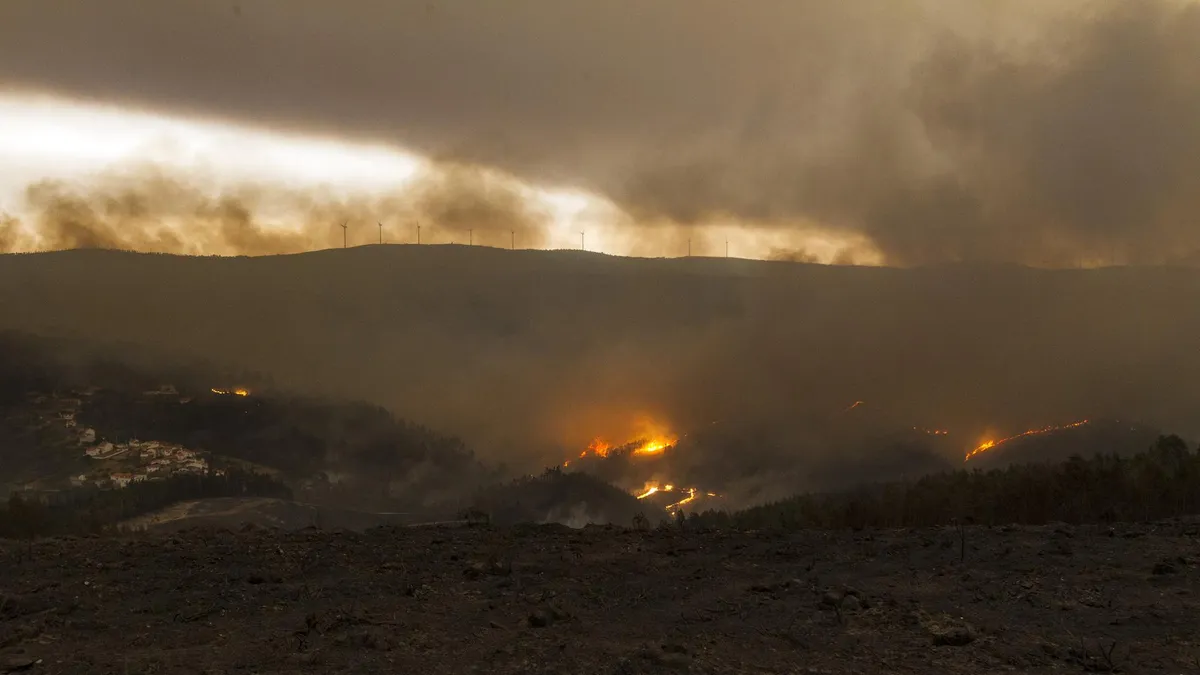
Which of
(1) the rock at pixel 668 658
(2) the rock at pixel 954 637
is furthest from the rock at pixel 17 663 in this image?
(2) the rock at pixel 954 637

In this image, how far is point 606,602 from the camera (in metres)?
10.1

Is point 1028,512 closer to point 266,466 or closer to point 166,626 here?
point 166,626

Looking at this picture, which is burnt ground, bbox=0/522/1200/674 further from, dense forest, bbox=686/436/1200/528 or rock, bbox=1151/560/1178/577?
dense forest, bbox=686/436/1200/528

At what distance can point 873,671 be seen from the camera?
8.17 metres

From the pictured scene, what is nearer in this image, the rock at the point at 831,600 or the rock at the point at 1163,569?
the rock at the point at 831,600

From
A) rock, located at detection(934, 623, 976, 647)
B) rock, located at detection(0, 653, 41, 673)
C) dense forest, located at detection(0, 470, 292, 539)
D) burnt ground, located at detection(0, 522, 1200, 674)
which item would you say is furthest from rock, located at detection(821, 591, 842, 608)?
dense forest, located at detection(0, 470, 292, 539)

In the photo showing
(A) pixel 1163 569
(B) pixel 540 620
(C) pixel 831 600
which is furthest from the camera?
(A) pixel 1163 569

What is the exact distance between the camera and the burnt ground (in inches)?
330

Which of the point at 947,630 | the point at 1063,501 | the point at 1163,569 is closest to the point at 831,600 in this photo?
the point at 947,630

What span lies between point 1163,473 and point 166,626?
18031mm

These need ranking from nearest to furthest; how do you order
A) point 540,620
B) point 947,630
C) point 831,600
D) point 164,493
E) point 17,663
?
point 17,663 < point 947,630 < point 540,620 < point 831,600 < point 164,493

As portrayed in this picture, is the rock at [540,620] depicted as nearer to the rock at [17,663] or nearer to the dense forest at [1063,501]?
the rock at [17,663]

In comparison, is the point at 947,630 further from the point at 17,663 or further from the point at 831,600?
the point at 17,663

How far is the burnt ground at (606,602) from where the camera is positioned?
8.39 m
